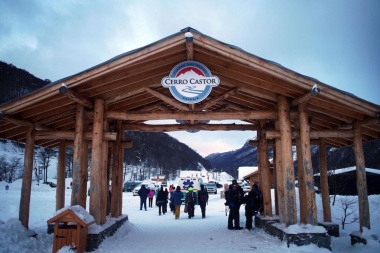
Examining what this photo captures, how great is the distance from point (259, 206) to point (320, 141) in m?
3.34

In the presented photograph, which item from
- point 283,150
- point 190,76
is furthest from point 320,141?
point 190,76

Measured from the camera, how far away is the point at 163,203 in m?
16.0

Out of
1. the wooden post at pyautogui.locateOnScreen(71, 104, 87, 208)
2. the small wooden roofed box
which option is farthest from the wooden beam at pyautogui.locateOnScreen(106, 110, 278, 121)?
the small wooden roofed box

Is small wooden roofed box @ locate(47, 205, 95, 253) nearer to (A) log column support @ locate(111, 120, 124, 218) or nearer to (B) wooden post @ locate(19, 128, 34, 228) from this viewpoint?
(B) wooden post @ locate(19, 128, 34, 228)

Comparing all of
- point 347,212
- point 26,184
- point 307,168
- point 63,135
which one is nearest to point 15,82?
point 26,184

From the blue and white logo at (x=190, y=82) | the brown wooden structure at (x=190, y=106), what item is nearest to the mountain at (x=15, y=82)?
the brown wooden structure at (x=190, y=106)

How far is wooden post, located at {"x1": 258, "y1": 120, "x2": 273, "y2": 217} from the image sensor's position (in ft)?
34.2

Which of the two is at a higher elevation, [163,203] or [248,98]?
[248,98]

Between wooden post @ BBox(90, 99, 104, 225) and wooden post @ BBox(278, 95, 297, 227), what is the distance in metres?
4.81

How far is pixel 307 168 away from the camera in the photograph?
25.2 feet

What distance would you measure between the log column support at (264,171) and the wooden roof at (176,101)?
1.49 metres

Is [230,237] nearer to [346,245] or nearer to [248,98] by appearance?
[346,245]

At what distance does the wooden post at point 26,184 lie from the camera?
27.6 feet

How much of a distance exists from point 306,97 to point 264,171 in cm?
398
